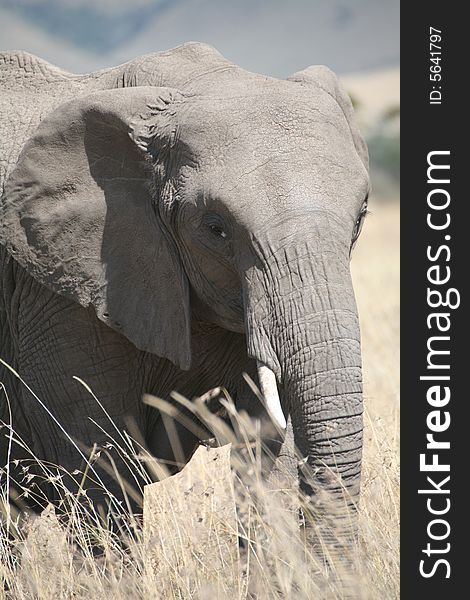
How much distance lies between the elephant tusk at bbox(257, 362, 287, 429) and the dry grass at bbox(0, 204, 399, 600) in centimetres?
31

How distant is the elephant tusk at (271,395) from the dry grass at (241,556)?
0.31 m

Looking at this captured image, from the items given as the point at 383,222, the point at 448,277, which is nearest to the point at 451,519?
the point at 448,277

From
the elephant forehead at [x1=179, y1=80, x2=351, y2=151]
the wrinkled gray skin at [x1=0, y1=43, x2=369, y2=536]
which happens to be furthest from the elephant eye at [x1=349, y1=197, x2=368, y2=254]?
the elephant forehead at [x1=179, y1=80, x2=351, y2=151]

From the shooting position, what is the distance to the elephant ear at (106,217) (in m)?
4.81

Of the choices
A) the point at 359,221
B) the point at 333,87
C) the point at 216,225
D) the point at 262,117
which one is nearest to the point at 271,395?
the point at 216,225

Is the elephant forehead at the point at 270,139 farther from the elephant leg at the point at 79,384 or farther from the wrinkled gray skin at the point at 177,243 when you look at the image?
the elephant leg at the point at 79,384

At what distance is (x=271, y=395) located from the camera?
4105mm

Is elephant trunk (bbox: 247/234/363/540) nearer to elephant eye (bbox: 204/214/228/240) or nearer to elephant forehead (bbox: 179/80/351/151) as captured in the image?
elephant eye (bbox: 204/214/228/240)

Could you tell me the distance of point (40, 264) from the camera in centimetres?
505

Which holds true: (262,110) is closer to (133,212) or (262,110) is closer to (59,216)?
(133,212)

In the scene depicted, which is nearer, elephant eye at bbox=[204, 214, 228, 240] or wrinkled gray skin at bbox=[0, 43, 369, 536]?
wrinkled gray skin at bbox=[0, 43, 369, 536]

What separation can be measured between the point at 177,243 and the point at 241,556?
50.2 inches

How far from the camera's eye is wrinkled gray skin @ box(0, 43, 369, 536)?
4105 millimetres

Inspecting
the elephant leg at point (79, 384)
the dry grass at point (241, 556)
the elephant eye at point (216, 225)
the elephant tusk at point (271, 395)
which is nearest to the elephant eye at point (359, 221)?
the elephant eye at point (216, 225)
